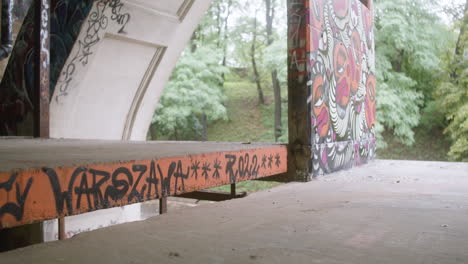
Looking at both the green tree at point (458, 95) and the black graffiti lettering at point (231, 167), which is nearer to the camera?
the black graffiti lettering at point (231, 167)

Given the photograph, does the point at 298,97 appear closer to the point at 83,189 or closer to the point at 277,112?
the point at 83,189

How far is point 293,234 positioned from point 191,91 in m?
17.1

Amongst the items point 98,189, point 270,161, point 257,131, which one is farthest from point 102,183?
point 257,131

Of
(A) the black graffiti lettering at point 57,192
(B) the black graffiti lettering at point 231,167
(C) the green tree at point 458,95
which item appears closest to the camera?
(A) the black graffiti lettering at point 57,192

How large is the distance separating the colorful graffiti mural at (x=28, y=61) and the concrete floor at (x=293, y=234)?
16.8 ft

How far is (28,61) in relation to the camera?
6938mm

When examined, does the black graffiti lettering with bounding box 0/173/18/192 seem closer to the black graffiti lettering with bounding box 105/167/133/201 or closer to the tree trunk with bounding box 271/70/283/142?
the black graffiti lettering with bounding box 105/167/133/201

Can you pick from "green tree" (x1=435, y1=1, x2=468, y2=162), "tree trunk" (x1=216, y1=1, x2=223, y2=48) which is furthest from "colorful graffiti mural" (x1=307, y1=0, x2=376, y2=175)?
"tree trunk" (x1=216, y1=1, x2=223, y2=48)

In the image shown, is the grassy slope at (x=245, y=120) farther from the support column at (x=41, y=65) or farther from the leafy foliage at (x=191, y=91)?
the support column at (x=41, y=65)

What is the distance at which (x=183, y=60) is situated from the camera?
755 inches

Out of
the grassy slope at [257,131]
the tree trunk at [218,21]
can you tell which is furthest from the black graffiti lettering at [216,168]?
the tree trunk at [218,21]

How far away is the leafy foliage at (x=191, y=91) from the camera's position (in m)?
18.9

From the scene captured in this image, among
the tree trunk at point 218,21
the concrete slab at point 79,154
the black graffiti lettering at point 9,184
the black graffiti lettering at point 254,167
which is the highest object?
the tree trunk at point 218,21

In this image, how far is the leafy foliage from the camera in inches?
744
